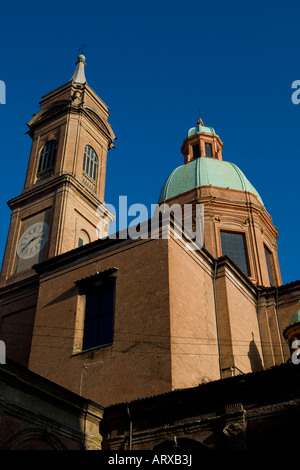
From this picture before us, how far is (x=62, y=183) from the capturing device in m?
25.6

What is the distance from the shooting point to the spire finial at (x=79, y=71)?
105 ft

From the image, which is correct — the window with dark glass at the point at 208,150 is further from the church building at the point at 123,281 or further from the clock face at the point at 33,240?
the clock face at the point at 33,240

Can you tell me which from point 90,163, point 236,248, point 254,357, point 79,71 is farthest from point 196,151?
point 254,357

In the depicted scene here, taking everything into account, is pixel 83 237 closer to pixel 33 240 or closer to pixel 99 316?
pixel 33 240

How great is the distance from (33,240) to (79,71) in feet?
42.6

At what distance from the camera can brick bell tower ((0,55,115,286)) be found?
24641 mm

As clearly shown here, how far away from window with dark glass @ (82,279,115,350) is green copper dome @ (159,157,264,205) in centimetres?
1182

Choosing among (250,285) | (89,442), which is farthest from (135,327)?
(250,285)

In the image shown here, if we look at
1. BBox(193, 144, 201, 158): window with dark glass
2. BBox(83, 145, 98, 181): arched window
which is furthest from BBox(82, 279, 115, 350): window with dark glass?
BBox(193, 144, 201, 158): window with dark glass

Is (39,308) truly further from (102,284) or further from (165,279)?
(165,279)

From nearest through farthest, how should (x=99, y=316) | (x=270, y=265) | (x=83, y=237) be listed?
1. (x=99, y=316)
2. (x=83, y=237)
3. (x=270, y=265)

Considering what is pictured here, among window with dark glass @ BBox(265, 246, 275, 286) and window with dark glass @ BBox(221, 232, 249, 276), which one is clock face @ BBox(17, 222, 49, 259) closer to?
window with dark glass @ BBox(221, 232, 249, 276)
